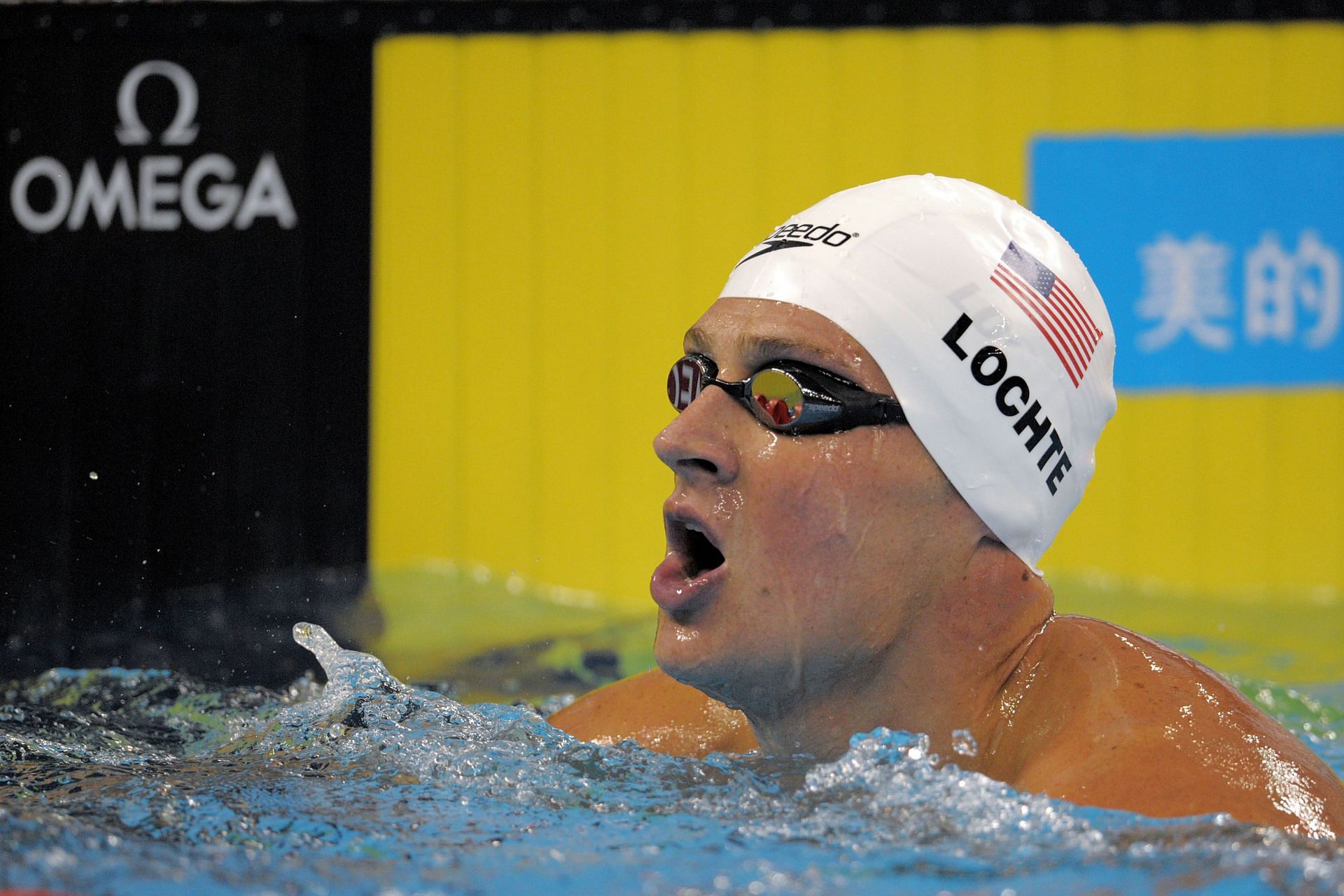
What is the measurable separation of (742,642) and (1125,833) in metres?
0.42

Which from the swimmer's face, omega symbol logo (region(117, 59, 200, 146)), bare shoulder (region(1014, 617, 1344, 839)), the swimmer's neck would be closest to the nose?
the swimmer's face

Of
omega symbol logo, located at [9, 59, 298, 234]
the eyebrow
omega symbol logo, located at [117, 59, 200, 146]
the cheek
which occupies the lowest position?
the cheek

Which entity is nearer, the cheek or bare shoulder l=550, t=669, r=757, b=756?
the cheek

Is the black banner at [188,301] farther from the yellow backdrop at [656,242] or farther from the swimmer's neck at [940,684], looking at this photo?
the swimmer's neck at [940,684]

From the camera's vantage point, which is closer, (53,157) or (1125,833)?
(1125,833)

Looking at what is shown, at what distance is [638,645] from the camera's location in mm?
4043

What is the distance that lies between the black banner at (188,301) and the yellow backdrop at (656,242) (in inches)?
6.2

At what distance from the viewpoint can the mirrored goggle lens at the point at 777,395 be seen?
160 cm

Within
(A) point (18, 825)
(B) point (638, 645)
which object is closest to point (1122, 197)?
(B) point (638, 645)

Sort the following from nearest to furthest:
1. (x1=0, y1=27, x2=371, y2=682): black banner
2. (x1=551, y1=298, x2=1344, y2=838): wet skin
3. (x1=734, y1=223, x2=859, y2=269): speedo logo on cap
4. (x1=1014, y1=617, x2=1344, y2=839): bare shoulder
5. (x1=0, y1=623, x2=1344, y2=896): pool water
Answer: (x1=0, y1=623, x2=1344, y2=896): pool water < (x1=1014, y1=617, x2=1344, y2=839): bare shoulder < (x1=551, y1=298, x2=1344, y2=838): wet skin < (x1=734, y1=223, x2=859, y2=269): speedo logo on cap < (x1=0, y1=27, x2=371, y2=682): black banner

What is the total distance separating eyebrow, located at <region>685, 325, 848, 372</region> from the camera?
1613 mm

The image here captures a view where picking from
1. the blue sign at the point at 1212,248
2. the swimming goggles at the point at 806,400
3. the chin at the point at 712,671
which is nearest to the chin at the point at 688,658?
the chin at the point at 712,671

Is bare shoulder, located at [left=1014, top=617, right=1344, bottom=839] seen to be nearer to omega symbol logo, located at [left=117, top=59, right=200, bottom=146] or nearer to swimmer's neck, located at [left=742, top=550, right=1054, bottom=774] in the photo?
swimmer's neck, located at [left=742, top=550, right=1054, bottom=774]

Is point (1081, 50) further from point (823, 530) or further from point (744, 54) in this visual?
point (823, 530)
